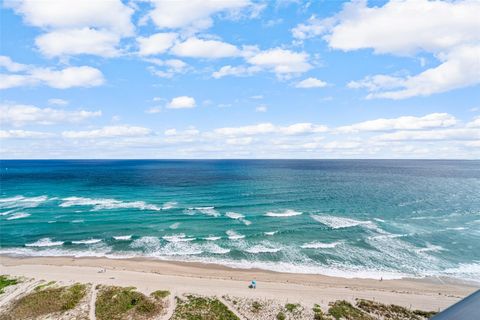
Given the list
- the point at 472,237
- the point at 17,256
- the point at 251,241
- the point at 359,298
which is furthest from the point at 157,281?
the point at 472,237

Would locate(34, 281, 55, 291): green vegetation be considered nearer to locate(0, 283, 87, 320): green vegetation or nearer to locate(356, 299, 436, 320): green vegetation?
locate(0, 283, 87, 320): green vegetation

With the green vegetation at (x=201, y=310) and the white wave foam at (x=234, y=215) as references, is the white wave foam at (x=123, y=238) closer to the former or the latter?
the white wave foam at (x=234, y=215)

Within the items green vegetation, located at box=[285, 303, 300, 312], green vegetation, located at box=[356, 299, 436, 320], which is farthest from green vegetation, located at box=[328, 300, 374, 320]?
green vegetation, located at box=[285, 303, 300, 312]

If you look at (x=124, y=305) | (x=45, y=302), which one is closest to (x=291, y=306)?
(x=124, y=305)

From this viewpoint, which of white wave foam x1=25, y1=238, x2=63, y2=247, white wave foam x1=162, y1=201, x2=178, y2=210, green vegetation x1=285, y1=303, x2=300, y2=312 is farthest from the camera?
white wave foam x1=162, y1=201, x2=178, y2=210

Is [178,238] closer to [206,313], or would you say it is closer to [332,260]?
[206,313]

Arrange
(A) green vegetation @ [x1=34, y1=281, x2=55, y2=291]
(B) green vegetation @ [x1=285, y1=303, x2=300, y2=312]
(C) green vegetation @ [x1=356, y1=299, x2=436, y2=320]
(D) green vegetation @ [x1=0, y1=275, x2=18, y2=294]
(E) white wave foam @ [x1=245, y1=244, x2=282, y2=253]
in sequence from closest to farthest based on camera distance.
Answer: (C) green vegetation @ [x1=356, y1=299, x2=436, y2=320] < (B) green vegetation @ [x1=285, y1=303, x2=300, y2=312] < (A) green vegetation @ [x1=34, y1=281, x2=55, y2=291] < (D) green vegetation @ [x1=0, y1=275, x2=18, y2=294] < (E) white wave foam @ [x1=245, y1=244, x2=282, y2=253]
